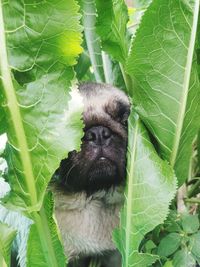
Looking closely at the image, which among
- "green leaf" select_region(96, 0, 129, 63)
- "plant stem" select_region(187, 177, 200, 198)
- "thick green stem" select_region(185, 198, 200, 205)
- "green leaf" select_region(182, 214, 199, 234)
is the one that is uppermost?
"green leaf" select_region(96, 0, 129, 63)

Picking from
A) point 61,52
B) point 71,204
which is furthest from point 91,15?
point 71,204

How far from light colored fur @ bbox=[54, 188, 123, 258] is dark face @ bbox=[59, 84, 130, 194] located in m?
0.04

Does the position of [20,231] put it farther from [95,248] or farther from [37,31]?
[37,31]

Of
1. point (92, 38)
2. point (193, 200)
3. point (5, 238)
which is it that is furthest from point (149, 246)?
point (92, 38)

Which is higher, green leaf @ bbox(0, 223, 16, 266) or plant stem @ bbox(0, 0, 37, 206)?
plant stem @ bbox(0, 0, 37, 206)

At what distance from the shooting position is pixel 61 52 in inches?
36.0

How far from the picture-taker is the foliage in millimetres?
891

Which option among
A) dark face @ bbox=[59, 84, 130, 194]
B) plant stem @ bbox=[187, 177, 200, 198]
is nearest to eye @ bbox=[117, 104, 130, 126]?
dark face @ bbox=[59, 84, 130, 194]

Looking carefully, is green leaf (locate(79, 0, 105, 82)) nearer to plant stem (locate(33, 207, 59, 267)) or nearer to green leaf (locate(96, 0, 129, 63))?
green leaf (locate(96, 0, 129, 63))

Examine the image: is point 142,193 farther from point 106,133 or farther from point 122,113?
point 122,113

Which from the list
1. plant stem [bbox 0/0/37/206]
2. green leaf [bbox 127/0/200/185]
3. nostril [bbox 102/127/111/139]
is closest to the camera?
plant stem [bbox 0/0/37/206]

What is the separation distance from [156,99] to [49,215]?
0.29 metres

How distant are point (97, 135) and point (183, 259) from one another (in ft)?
1.22

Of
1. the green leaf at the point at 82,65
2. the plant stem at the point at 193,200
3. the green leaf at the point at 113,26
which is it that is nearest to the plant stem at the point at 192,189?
the plant stem at the point at 193,200
